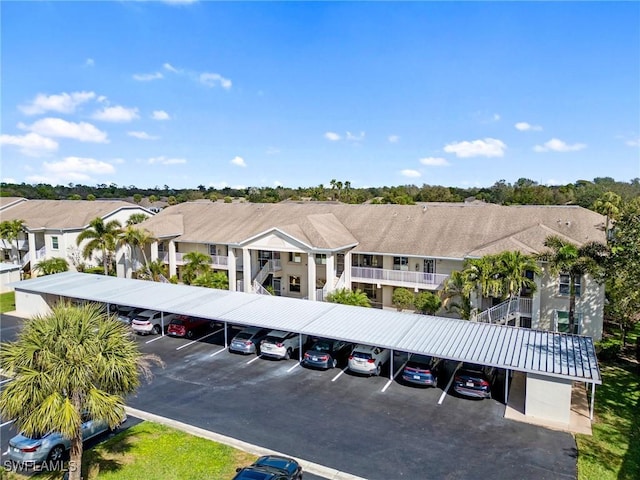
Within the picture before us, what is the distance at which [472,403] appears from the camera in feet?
62.6

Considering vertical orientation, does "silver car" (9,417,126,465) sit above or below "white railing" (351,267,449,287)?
below

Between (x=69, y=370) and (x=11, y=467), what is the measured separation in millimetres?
5133

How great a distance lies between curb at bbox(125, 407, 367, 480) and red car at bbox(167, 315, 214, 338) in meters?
9.65

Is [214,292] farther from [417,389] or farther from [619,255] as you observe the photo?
[619,255]

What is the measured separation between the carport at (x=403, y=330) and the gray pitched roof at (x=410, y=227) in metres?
6.92

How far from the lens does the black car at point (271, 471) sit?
463 inches

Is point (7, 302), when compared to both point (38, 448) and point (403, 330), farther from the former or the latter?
point (403, 330)

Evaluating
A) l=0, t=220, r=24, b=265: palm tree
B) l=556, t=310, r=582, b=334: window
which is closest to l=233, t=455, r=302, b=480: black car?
l=556, t=310, r=582, b=334: window

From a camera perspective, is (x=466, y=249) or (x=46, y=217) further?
(x=46, y=217)

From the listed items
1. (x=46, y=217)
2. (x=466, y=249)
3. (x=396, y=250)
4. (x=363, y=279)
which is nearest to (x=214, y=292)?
(x=363, y=279)

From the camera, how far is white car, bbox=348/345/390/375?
2177cm

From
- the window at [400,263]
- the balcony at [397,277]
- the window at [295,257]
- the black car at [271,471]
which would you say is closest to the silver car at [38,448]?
the black car at [271,471]

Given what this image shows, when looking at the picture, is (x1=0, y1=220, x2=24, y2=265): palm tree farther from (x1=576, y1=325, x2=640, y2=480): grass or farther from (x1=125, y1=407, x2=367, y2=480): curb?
(x1=576, y1=325, x2=640, y2=480): grass

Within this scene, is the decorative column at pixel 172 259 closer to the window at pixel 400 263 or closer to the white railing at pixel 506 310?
the window at pixel 400 263
